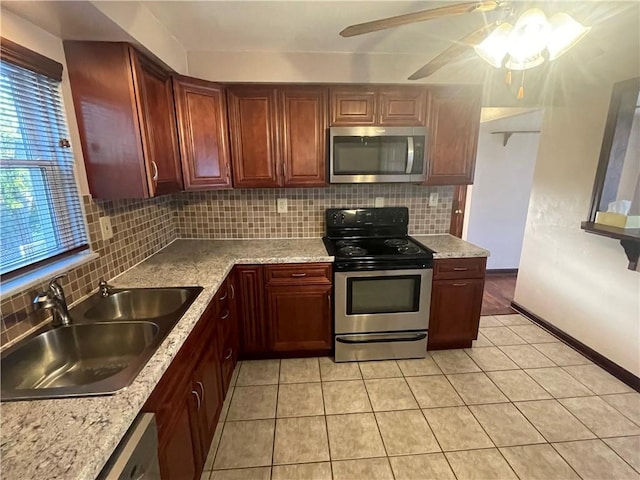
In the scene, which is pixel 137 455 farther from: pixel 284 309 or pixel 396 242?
pixel 396 242

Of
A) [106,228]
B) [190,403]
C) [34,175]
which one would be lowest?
[190,403]

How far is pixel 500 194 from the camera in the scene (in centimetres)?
436

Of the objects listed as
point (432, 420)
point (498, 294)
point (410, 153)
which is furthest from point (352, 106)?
point (498, 294)

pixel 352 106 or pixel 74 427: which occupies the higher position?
pixel 352 106

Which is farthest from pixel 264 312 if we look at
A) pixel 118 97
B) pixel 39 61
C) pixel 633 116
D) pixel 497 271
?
pixel 497 271

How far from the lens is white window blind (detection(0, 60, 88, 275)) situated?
4.12ft

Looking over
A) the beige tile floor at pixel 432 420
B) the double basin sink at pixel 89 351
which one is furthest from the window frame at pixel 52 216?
the beige tile floor at pixel 432 420

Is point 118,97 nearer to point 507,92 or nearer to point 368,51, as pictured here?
point 368,51

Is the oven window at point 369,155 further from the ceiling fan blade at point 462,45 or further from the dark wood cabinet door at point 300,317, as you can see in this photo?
the dark wood cabinet door at point 300,317

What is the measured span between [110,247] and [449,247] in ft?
7.93

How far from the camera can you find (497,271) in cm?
462

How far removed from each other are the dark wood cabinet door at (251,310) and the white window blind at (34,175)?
1.01 meters

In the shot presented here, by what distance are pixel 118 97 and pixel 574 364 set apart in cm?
364

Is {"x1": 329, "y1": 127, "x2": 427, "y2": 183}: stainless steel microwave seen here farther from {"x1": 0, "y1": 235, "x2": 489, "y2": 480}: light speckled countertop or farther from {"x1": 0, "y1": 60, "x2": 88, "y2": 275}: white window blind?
{"x1": 0, "y1": 60, "x2": 88, "y2": 275}: white window blind
